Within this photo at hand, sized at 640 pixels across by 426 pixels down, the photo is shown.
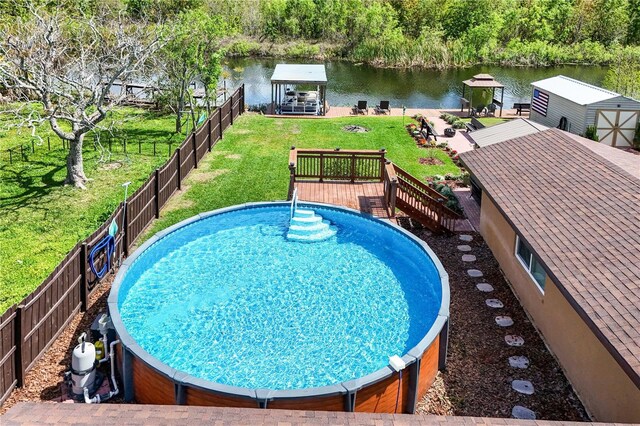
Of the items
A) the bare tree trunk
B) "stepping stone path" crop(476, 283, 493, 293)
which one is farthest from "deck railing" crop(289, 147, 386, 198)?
the bare tree trunk

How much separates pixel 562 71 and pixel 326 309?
49970 mm

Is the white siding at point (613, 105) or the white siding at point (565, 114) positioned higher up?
the white siding at point (613, 105)

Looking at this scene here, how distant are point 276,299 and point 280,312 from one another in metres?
0.57

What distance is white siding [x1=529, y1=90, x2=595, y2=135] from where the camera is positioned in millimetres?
23953

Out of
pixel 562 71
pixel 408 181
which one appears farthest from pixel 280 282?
pixel 562 71

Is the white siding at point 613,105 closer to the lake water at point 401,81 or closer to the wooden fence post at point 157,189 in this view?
the lake water at point 401,81

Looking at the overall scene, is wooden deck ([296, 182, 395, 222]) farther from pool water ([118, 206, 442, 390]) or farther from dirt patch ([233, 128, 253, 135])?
dirt patch ([233, 128, 253, 135])

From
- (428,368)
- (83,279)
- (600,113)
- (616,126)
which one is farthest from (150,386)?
(616,126)

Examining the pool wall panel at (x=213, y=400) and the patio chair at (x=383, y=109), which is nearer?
the pool wall panel at (x=213, y=400)

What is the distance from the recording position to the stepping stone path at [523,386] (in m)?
9.77

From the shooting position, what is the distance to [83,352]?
9.34m

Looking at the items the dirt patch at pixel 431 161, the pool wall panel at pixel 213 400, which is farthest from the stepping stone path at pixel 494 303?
the dirt patch at pixel 431 161

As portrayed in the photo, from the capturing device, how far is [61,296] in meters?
11.0

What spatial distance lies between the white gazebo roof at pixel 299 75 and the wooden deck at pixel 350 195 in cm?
1293
